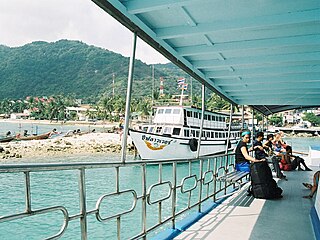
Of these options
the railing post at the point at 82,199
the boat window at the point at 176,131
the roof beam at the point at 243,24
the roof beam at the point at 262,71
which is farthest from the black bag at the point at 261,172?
the boat window at the point at 176,131

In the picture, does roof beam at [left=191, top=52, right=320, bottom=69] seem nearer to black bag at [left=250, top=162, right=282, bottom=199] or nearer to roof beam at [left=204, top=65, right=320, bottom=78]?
roof beam at [left=204, top=65, right=320, bottom=78]

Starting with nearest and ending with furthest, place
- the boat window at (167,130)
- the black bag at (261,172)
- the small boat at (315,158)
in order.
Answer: the black bag at (261,172), the small boat at (315,158), the boat window at (167,130)

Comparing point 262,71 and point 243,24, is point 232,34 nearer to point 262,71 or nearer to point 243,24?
point 243,24

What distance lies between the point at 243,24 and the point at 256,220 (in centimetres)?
241

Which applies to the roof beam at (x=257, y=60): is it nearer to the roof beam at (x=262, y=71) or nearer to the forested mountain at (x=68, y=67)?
the roof beam at (x=262, y=71)

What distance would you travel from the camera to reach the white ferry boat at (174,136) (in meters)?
18.9

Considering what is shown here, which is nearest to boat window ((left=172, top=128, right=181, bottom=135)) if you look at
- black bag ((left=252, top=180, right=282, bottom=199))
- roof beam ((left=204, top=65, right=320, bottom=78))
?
black bag ((left=252, top=180, right=282, bottom=199))

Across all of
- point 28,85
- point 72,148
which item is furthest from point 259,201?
point 72,148

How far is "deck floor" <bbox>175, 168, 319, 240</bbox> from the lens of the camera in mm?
3145

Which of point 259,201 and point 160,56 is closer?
point 160,56

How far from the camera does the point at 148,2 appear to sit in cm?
231

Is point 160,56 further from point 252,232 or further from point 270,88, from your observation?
point 270,88

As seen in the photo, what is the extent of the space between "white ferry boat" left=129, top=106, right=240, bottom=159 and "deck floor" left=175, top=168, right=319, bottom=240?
13.9 meters

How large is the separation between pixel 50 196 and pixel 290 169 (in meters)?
9.12
